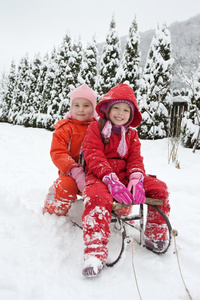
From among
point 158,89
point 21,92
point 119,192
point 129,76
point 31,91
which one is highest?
point 21,92

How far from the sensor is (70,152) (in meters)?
2.73

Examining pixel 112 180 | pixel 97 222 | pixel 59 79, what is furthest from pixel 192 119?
pixel 59 79

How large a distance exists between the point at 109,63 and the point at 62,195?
1312 centimetres

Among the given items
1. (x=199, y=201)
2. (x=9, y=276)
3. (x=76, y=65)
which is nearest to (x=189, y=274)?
(x=9, y=276)

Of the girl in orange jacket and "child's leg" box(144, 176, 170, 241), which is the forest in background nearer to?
the girl in orange jacket

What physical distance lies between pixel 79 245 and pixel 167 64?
408 inches

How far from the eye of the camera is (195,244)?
2.30 m

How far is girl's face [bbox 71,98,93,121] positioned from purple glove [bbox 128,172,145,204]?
1.03 m

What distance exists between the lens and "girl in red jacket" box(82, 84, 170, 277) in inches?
70.0

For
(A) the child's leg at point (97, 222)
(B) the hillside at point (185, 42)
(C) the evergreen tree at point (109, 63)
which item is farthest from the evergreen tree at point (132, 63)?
(A) the child's leg at point (97, 222)

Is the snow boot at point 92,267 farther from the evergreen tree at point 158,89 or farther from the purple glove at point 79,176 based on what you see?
the evergreen tree at point 158,89

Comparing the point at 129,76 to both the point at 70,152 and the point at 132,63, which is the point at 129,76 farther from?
the point at 70,152

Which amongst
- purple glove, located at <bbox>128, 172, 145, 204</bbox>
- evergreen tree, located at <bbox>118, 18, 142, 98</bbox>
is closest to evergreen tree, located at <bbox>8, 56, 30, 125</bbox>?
evergreen tree, located at <bbox>118, 18, 142, 98</bbox>

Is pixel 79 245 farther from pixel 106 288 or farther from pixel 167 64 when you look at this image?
pixel 167 64
